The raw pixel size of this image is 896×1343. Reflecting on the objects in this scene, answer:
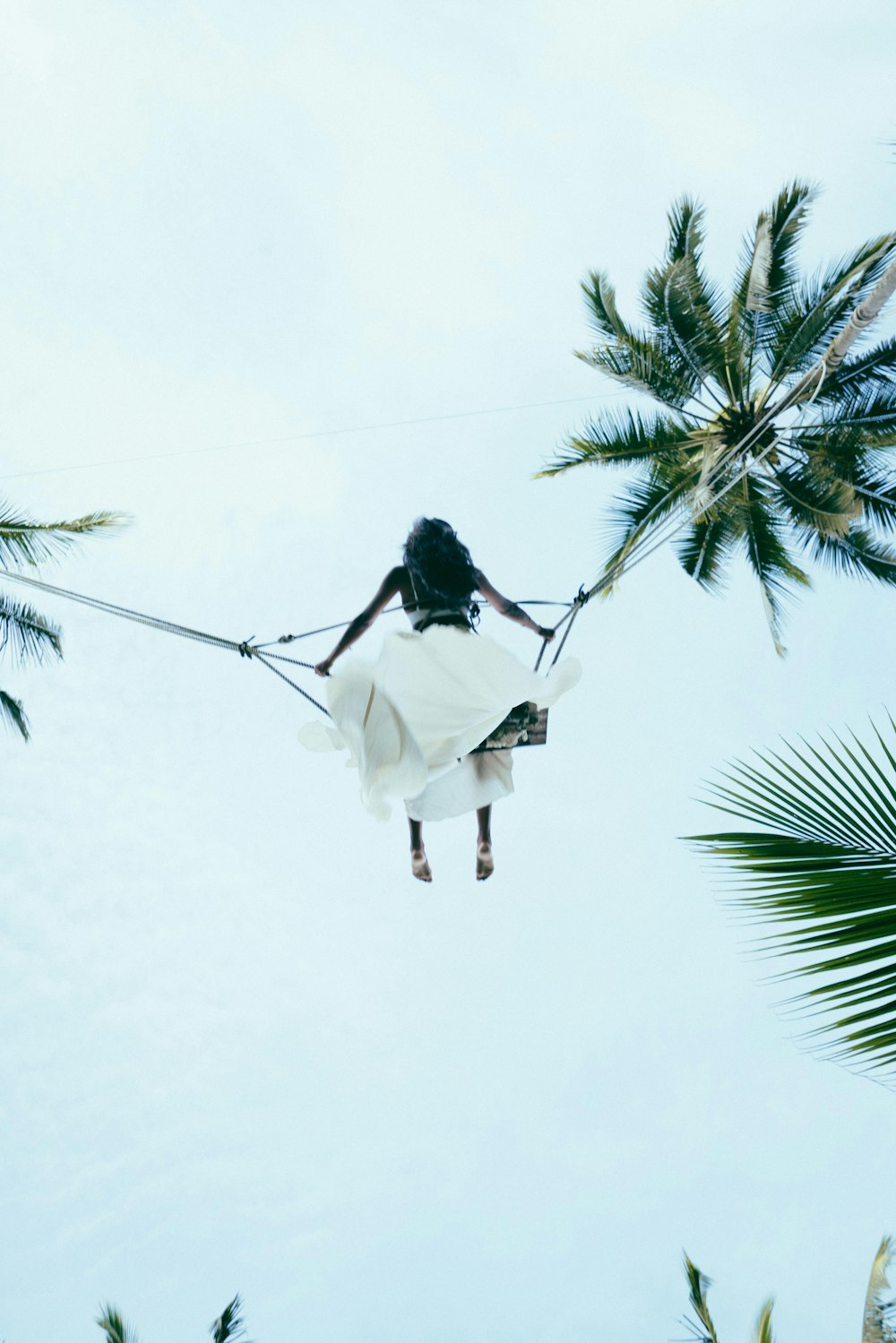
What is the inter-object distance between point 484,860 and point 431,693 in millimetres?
1669

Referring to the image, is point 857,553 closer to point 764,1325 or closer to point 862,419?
point 862,419

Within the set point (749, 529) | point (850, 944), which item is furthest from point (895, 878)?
point (749, 529)

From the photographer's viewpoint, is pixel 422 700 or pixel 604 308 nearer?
pixel 422 700

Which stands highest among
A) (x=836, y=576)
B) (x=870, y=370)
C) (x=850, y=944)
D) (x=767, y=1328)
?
(x=870, y=370)

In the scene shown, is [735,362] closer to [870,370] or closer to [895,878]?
[870,370]

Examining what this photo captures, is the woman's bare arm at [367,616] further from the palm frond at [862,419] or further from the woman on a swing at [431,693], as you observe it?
the palm frond at [862,419]

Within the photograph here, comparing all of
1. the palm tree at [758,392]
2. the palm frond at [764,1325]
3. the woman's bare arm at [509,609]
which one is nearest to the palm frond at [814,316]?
the palm tree at [758,392]

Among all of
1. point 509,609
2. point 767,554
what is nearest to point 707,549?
point 767,554

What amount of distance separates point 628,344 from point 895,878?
931 centimetres

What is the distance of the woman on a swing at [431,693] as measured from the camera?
4.19m

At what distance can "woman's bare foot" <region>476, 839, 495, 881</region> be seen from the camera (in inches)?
223

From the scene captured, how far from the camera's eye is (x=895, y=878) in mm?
1564

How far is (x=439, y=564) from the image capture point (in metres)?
4.99

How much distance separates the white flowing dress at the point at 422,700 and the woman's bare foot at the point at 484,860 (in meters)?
1.17
